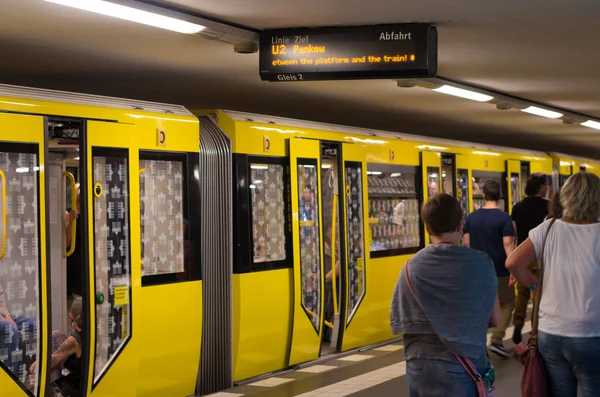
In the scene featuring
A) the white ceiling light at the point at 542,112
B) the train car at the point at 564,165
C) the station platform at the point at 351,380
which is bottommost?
the station platform at the point at 351,380

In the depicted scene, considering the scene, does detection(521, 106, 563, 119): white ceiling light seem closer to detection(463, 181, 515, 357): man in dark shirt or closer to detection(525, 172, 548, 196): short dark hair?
detection(525, 172, 548, 196): short dark hair

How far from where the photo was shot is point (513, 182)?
709 inches

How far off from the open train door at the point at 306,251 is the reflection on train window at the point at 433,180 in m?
3.58

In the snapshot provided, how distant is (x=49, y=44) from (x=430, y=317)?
567 cm

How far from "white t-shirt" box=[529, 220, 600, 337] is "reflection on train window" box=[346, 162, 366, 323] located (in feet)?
21.3

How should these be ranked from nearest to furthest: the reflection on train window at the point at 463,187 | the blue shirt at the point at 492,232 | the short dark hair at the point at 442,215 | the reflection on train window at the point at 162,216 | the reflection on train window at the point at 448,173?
1. the short dark hair at the point at 442,215
2. the reflection on train window at the point at 162,216
3. the blue shirt at the point at 492,232
4. the reflection on train window at the point at 448,173
5. the reflection on train window at the point at 463,187

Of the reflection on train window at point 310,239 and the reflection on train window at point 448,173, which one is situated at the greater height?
the reflection on train window at point 448,173

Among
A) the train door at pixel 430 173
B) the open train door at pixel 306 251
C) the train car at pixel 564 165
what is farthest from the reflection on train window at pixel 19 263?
the train car at pixel 564 165

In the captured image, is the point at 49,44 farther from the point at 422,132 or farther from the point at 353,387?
the point at 422,132

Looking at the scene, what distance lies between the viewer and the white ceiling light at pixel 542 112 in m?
15.0

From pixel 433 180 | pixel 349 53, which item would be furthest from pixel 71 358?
pixel 433 180

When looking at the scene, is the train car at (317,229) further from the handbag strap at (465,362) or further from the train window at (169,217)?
the handbag strap at (465,362)

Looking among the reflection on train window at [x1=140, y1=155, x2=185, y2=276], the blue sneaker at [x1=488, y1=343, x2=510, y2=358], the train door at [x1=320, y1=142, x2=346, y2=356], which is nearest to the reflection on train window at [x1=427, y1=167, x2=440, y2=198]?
the train door at [x1=320, y1=142, x2=346, y2=356]

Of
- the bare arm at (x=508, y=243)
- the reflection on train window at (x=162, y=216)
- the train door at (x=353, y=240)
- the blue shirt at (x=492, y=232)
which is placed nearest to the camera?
the reflection on train window at (x=162, y=216)
